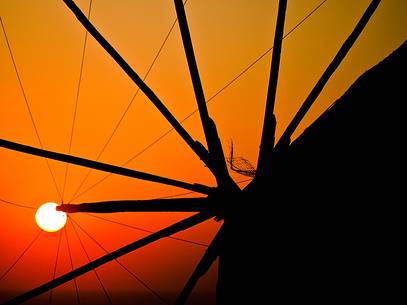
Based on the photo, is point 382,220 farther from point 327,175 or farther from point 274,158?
point 274,158

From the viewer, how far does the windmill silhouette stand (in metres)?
2.32

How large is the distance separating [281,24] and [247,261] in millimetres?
2683

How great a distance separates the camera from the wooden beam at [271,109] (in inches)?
116

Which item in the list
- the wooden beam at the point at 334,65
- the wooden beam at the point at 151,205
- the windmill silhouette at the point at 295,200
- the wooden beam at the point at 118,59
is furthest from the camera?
the wooden beam at the point at 151,205

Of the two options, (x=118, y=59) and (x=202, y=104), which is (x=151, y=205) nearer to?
(x=202, y=104)

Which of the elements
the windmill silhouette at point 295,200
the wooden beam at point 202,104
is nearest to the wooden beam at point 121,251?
the windmill silhouette at point 295,200

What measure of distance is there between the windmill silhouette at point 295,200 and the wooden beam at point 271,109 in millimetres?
10

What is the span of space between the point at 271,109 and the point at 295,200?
3.34 feet

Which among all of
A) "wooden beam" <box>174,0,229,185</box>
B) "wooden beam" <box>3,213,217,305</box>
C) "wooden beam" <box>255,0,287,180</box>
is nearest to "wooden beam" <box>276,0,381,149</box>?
"wooden beam" <box>255,0,287,180</box>

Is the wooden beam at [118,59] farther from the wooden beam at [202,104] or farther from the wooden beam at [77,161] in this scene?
the wooden beam at [77,161]

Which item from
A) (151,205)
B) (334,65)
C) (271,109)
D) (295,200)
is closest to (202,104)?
(271,109)

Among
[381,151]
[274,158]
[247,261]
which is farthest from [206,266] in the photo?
[381,151]

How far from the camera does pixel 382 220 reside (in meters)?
2.11

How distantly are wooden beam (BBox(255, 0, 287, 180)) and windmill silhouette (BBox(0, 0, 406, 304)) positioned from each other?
0.03ft
